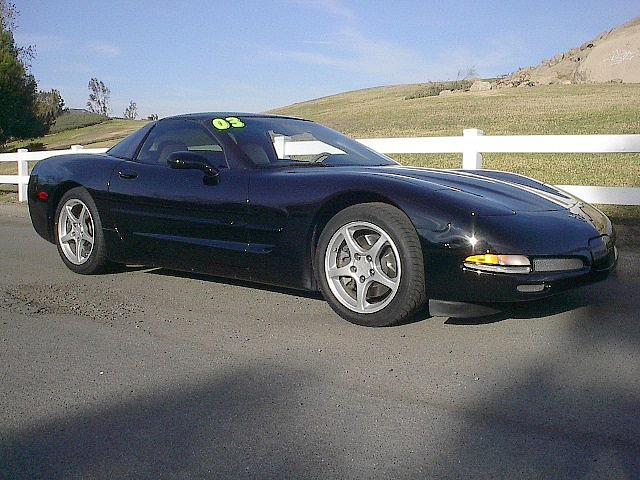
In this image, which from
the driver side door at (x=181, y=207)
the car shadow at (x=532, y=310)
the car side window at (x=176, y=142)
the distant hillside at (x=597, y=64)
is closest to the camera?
the car shadow at (x=532, y=310)

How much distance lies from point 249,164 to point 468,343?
1879mm

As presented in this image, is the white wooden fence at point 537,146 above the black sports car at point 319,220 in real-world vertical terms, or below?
above

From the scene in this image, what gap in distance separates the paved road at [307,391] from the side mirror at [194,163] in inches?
31.6

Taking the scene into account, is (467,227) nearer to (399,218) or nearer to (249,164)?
(399,218)

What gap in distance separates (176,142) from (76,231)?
115 centimetres

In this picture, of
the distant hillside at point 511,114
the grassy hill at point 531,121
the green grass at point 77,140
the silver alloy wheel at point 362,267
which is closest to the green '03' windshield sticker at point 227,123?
the silver alloy wheel at point 362,267

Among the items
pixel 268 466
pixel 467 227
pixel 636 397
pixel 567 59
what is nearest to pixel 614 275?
pixel 467 227

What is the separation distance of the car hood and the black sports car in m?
0.02

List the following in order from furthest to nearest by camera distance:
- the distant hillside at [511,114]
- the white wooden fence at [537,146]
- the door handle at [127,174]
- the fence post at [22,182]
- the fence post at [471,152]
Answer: the distant hillside at [511,114]
the fence post at [22,182]
the fence post at [471,152]
the white wooden fence at [537,146]
the door handle at [127,174]

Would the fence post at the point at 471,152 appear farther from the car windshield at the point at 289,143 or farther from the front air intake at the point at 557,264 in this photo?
the front air intake at the point at 557,264

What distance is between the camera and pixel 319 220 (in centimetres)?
446

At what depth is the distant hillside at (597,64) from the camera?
54219 mm

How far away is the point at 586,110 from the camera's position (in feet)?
101

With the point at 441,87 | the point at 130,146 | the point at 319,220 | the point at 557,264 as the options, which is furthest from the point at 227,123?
the point at 441,87
